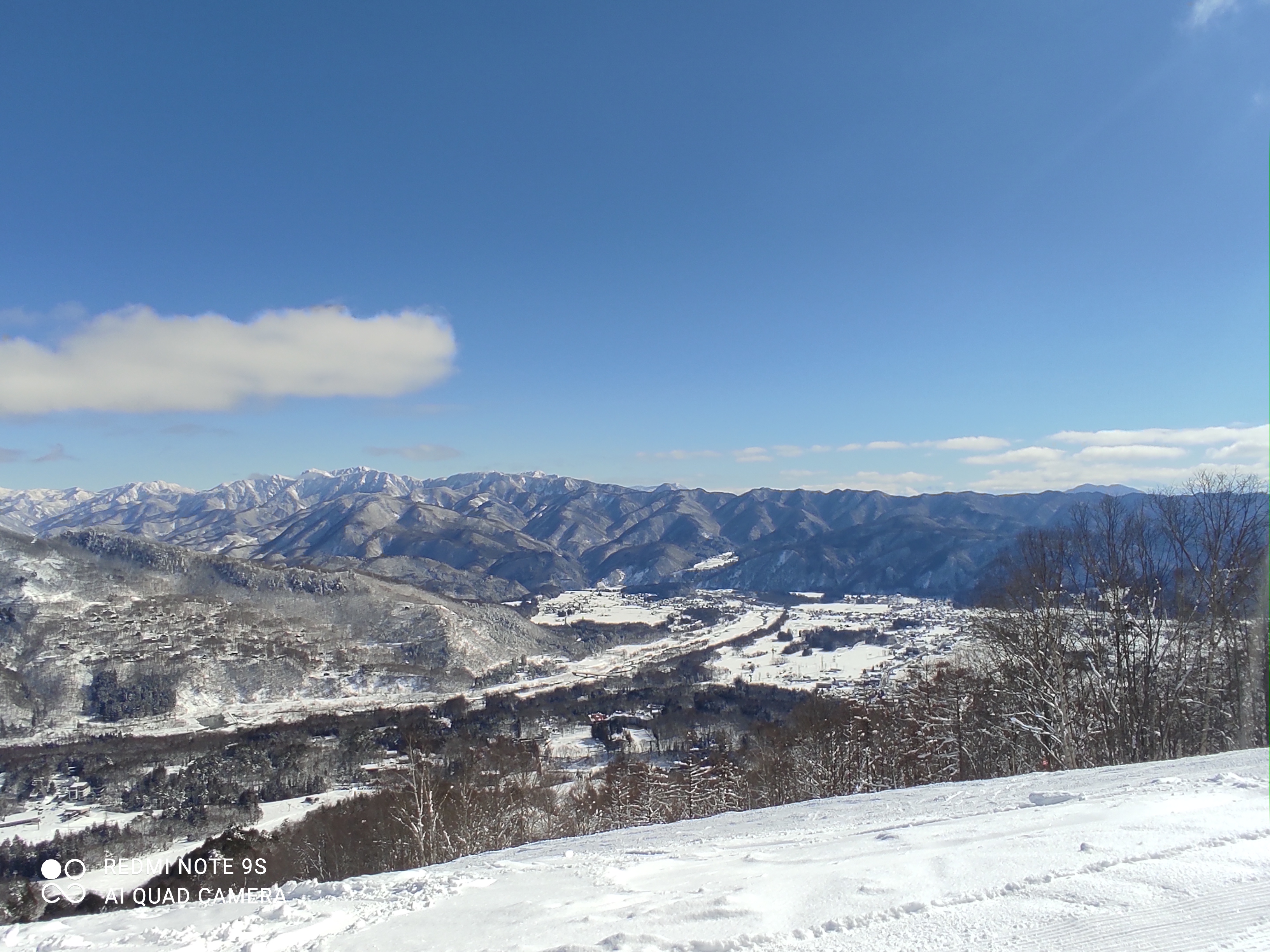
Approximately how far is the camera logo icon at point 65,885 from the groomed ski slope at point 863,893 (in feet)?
47.2

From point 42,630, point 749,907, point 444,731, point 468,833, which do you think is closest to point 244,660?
point 42,630

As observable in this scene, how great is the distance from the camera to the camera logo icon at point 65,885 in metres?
15.8

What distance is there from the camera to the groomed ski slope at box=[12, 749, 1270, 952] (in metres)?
3.25

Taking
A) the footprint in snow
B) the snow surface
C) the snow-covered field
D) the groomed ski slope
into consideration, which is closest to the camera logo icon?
the groomed ski slope

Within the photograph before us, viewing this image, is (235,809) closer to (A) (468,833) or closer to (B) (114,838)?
(B) (114,838)

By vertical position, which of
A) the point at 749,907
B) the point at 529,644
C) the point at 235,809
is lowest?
the point at 529,644

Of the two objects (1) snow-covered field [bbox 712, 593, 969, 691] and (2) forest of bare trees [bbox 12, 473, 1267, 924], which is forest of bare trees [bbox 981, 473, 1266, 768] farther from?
(1) snow-covered field [bbox 712, 593, 969, 691]

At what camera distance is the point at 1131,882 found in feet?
11.6

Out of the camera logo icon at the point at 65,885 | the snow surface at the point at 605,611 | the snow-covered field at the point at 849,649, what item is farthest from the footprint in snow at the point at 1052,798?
the snow surface at the point at 605,611

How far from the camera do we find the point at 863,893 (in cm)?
379

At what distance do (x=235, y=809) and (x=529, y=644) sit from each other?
266ft

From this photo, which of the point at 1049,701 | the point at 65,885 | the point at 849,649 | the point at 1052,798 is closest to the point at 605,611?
the point at 849,649

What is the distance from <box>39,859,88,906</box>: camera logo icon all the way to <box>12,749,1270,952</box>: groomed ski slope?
14.4m

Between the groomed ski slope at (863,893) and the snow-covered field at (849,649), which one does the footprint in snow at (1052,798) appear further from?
the snow-covered field at (849,649)
